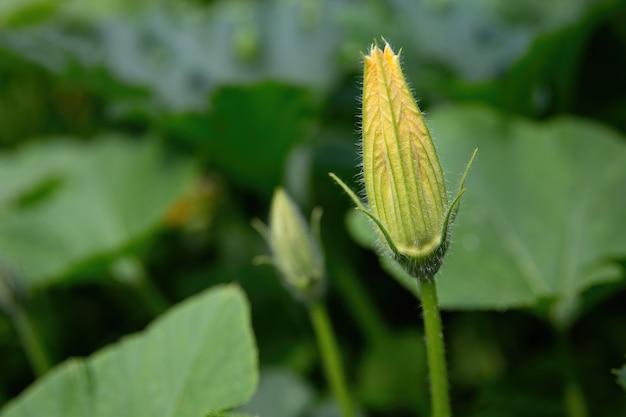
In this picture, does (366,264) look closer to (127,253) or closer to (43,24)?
(127,253)

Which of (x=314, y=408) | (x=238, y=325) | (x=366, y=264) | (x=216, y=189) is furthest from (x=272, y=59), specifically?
(x=238, y=325)

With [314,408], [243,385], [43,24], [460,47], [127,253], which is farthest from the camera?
[43,24]

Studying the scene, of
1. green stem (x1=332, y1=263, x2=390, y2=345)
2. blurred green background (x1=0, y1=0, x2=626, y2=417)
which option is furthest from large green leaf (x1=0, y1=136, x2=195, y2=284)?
green stem (x1=332, y1=263, x2=390, y2=345)

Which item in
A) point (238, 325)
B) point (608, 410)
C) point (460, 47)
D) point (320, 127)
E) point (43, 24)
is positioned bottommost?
point (608, 410)

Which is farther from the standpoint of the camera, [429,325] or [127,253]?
[127,253]

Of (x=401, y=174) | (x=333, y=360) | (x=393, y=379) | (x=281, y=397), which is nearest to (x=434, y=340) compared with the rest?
(x=401, y=174)

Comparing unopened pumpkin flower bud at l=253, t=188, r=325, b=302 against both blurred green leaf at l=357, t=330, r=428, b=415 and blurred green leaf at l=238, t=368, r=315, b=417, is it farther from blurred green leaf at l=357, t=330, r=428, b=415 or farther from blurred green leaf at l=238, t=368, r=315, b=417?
blurred green leaf at l=357, t=330, r=428, b=415

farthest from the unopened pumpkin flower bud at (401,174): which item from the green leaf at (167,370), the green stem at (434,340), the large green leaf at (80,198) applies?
the large green leaf at (80,198)
